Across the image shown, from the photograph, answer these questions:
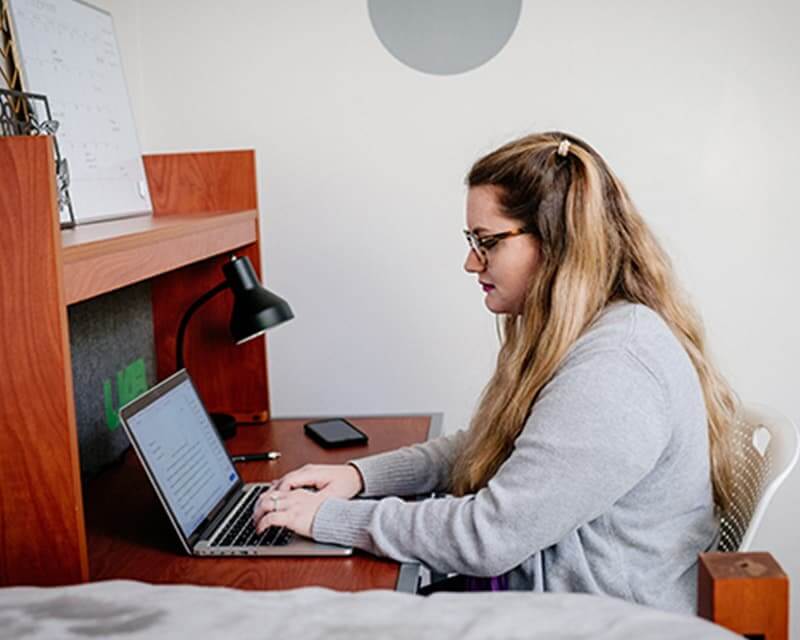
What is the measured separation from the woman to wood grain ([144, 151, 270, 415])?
583 millimetres

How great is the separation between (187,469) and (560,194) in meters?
0.64

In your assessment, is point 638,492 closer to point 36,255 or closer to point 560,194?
point 560,194

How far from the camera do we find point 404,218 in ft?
7.79

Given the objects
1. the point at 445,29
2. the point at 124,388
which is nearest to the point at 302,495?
the point at 124,388

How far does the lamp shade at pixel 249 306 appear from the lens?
1.78m

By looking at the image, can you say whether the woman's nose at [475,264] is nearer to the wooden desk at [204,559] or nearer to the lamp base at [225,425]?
the wooden desk at [204,559]

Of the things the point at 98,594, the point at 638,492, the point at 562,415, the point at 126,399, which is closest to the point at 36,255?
the point at 98,594

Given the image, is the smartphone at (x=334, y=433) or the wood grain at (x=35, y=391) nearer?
the wood grain at (x=35, y=391)

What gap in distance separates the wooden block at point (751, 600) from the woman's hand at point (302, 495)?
711 millimetres

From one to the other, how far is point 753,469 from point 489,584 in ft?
1.35

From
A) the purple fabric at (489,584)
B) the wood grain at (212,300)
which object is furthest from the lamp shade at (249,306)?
the purple fabric at (489,584)

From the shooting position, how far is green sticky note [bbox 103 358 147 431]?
1807mm

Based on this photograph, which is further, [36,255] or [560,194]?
[560,194]

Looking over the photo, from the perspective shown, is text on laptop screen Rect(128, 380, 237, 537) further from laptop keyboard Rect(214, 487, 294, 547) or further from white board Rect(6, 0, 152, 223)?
white board Rect(6, 0, 152, 223)
